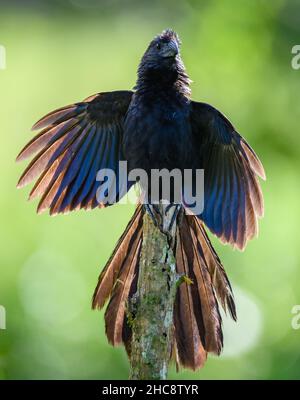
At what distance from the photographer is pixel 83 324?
8453 mm

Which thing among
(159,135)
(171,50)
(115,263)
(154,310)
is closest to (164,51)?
(171,50)

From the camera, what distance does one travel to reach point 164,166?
675 cm

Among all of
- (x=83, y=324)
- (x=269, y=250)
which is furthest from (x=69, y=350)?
(x=269, y=250)

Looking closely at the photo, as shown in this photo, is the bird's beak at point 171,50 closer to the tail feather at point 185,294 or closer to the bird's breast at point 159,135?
the bird's breast at point 159,135

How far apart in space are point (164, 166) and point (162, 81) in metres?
0.64

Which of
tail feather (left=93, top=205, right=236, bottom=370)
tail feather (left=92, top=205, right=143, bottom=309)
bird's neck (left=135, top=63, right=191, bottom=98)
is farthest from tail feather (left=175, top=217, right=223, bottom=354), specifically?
bird's neck (left=135, top=63, right=191, bottom=98)

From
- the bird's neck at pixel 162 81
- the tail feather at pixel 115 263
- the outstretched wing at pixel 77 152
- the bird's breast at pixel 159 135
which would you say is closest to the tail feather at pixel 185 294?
the tail feather at pixel 115 263

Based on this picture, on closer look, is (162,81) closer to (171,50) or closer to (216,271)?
(171,50)

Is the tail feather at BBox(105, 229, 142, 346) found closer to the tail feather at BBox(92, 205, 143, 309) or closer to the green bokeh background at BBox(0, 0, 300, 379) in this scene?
the tail feather at BBox(92, 205, 143, 309)

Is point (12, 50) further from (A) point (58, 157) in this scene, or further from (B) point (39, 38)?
(A) point (58, 157)

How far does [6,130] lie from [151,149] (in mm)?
2939

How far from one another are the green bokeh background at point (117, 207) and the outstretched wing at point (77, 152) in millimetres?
1512

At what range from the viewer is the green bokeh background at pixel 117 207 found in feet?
27.6

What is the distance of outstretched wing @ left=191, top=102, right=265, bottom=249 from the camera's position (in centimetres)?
681
